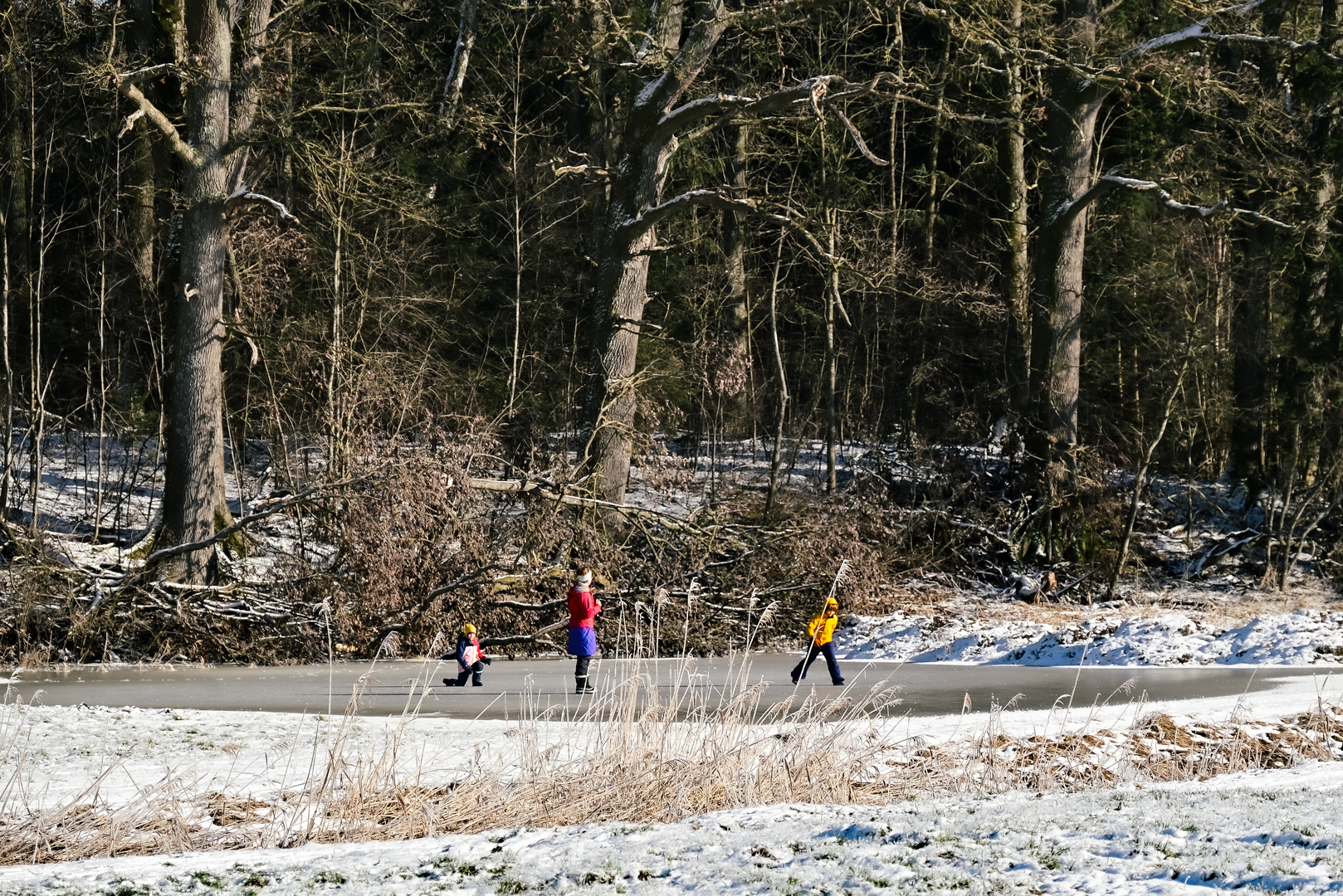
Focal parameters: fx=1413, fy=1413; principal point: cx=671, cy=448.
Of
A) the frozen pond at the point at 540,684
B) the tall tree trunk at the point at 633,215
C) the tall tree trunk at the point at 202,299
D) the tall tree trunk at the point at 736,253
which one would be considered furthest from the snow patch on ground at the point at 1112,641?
the tall tree trunk at the point at 736,253

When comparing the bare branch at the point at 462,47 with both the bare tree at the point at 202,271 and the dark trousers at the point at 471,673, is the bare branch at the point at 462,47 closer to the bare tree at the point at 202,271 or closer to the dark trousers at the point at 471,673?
the bare tree at the point at 202,271

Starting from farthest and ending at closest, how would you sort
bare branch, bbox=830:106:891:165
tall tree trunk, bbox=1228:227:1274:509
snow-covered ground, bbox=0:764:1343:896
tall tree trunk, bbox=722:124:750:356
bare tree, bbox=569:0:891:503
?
tall tree trunk, bbox=722:124:750:356 < tall tree trunk, bbox=1228:227:1274:509 < bare tree, bbox=569:0:891:503 < bare branch, bbox=830:106:891:165 < snow-covered ground, bbox=0:764:1343:896

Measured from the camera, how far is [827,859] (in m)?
4.96

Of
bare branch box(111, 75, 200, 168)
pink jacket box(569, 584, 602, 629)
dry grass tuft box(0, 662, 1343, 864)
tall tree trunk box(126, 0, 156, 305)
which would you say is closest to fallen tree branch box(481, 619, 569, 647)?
pink jacket box(569, 584, 602, 629)

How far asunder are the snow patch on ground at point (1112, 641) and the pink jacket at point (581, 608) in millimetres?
4640

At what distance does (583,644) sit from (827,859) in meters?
7.63

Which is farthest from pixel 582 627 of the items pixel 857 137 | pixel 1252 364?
pixel 1252 364

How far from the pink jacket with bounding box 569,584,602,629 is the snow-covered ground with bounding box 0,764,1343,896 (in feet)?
22.1

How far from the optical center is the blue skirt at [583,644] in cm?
1245

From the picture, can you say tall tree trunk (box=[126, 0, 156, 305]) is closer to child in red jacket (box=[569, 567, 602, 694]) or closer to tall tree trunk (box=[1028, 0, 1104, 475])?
child in red jacket (box=[569, 567, 602, 694])

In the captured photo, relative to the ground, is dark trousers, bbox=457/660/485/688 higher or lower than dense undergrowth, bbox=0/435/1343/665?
lower

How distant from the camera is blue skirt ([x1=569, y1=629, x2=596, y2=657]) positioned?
40.9 feet

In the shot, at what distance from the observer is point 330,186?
19.9m

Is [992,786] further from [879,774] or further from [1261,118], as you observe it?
[1261,118]
